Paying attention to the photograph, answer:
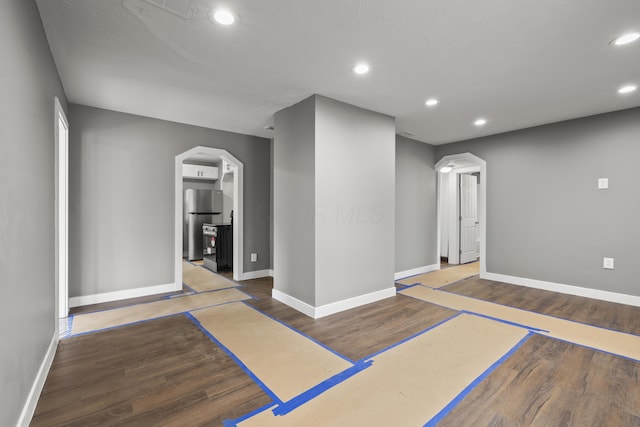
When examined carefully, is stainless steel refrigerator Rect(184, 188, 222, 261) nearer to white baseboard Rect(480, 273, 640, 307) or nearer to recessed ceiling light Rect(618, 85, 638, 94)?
white baseboard Rect(480, 273, 640, 307)

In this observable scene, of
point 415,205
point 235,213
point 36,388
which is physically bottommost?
point 36,388

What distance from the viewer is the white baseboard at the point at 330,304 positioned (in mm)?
3245

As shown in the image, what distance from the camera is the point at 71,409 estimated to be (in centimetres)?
174

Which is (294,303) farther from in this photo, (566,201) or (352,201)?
(566,201)

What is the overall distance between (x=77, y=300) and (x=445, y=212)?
7072 millimetres

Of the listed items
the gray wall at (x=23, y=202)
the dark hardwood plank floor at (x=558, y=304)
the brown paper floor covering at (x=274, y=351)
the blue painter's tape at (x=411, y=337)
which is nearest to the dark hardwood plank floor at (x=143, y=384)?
the brown paper floor covering at (x=274, y=351)

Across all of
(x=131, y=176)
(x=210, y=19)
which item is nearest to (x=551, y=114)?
(x=210, y=19)

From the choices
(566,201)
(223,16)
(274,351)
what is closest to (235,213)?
(274,351)

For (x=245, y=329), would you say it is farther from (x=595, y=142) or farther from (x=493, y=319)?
(x=595, y=142)

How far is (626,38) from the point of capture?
215 centimetres

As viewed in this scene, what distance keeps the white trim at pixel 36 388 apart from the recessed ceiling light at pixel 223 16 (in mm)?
2589

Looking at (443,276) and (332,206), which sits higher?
(332,206)

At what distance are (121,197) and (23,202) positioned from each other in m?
2.43

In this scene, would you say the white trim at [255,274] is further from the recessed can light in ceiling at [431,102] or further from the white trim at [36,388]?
the recessed can light in ceiling at [431,102]
